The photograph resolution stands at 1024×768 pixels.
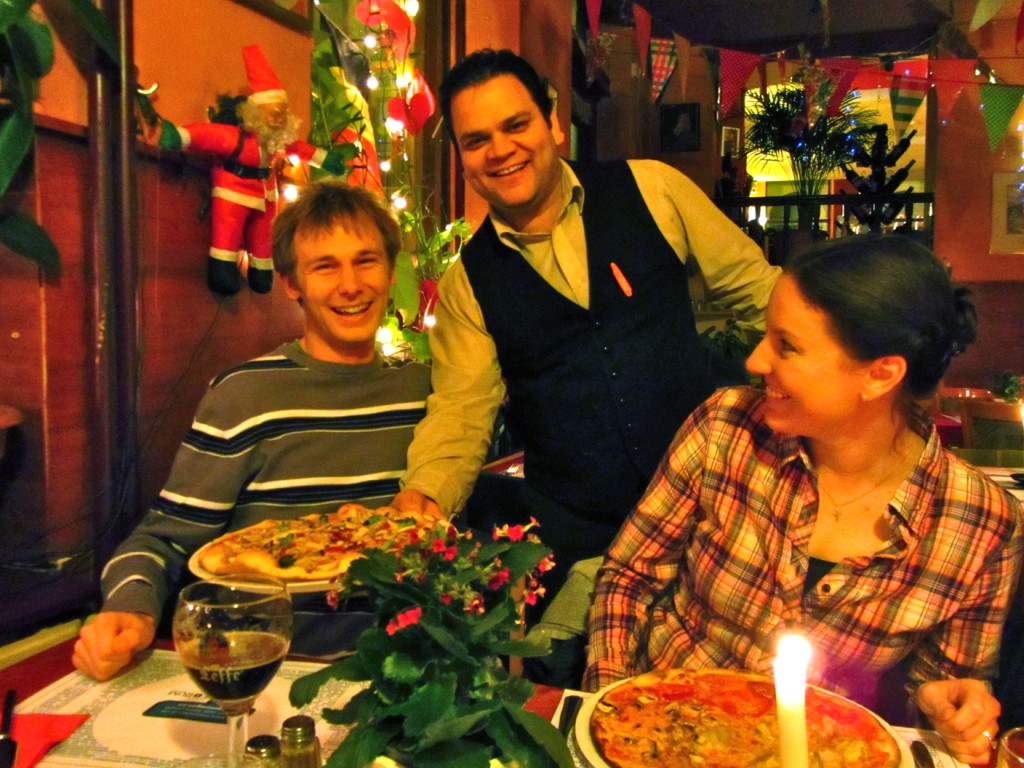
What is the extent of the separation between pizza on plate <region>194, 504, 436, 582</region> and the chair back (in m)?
3.00

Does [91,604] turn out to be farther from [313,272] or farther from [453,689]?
[453,689]

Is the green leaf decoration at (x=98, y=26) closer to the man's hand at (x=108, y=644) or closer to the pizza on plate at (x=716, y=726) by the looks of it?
the man's hand at (x=108, y=644)

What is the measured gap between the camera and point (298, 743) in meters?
0.88

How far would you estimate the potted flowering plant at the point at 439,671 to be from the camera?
763 mm

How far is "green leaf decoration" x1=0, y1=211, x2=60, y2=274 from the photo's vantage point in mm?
1640

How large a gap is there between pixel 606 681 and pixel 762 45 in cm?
784

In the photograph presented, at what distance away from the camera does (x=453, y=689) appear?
0.77 meters

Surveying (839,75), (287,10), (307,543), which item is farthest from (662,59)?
(307,543)

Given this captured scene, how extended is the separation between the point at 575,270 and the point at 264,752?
144cm

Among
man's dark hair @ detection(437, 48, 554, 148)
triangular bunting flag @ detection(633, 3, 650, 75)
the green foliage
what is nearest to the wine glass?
man's dark hair @ detection(437, 48, 554, 148)

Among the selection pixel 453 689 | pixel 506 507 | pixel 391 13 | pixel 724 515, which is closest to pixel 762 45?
pixel 391 13

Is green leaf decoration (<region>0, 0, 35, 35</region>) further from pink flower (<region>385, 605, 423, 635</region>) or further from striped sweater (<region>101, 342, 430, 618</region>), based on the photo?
pink flower (<region>385, 605, 423, 635</region>)

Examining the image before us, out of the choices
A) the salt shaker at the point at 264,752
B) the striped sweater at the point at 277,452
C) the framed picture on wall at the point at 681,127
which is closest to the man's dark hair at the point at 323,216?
the striped sweater at the point at 277,452

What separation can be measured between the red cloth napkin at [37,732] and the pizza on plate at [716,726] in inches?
24.1
